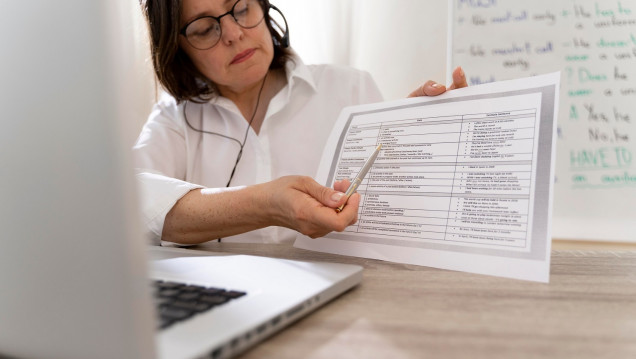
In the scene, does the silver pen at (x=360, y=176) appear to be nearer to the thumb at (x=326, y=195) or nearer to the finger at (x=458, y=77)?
the thumb at (x=326, y=195)

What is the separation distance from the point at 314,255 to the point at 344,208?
0.32 ft

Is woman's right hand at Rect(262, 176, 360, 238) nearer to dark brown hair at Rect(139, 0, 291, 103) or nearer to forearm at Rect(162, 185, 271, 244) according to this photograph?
forearm at Rect(162, 185, 271, 244)

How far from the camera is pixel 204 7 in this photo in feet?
3.68

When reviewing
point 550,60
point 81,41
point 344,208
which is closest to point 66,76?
point 81,41

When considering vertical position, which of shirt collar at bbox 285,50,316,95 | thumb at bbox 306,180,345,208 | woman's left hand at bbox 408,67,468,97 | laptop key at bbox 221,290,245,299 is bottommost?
laptop key at bbox 221,290,245,299

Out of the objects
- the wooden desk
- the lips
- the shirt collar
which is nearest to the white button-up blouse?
the shirt collar

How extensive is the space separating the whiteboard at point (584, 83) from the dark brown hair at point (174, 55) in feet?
2.29

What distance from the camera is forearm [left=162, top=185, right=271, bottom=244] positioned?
81 centimetres

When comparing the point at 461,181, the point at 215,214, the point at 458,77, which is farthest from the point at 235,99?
the point at 461,181

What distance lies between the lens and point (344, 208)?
2.28ft

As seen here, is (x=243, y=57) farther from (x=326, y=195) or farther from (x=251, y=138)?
(x=326, y=195)

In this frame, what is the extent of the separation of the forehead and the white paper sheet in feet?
1.74

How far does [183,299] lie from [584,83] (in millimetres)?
1474

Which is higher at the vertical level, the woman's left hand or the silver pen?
the woman's left hand
